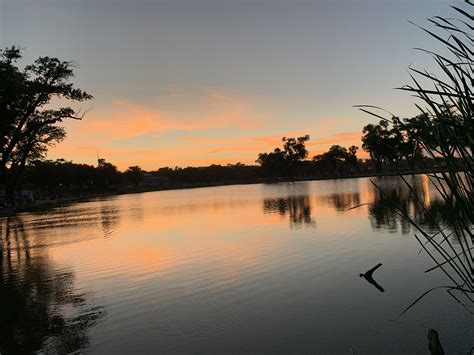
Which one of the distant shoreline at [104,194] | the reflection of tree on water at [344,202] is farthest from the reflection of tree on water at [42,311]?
the reflection of tree on water at [344,202]

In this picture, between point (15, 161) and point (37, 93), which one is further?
point (15, 161)

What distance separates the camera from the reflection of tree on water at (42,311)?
8461mm

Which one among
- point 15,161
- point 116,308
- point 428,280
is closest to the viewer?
point 116,308

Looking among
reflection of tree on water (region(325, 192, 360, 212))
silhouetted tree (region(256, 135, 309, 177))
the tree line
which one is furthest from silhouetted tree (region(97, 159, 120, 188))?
reflection of tree on water (region(325, 192, 360, 212))

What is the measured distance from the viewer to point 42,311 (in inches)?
416

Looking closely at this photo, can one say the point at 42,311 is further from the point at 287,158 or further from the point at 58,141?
the point at 287,158

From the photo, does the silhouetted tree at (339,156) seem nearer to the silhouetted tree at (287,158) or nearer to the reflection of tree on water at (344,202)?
the silhouetted tree at (287,158)

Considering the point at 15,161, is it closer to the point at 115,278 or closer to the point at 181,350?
the point at 115,278

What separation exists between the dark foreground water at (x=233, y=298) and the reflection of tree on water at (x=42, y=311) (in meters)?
0.04

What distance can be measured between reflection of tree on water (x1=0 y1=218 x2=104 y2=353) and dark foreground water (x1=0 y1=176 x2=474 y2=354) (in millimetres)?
40

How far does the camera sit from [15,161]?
169ft

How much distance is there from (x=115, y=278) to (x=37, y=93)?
128ft

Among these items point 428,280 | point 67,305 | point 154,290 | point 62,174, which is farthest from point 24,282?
point 62,174

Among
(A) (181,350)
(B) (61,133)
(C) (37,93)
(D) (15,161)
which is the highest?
(C) (37,93)
